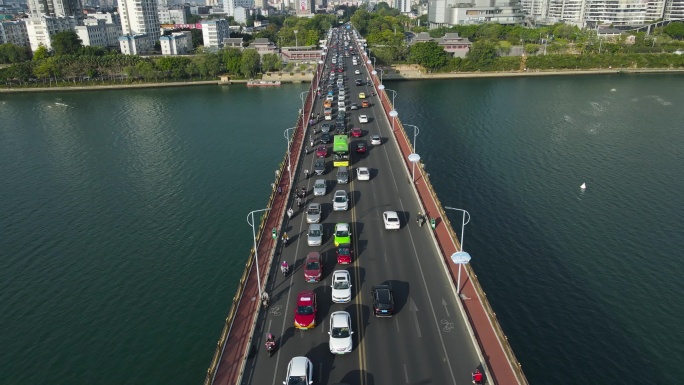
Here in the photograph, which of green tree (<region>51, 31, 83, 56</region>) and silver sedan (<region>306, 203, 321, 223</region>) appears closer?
silver sedan (<region>306, 203, 321, 223</region>)

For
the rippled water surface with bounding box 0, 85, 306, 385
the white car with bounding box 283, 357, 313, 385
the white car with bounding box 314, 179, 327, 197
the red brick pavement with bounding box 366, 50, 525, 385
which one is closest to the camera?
the white car with bounding box 283, 357, 313, 385

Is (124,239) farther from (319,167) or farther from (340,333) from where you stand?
(340,333)

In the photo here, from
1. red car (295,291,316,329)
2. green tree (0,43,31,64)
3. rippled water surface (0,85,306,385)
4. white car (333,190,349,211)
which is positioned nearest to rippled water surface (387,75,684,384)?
white car (333,190,349,211)

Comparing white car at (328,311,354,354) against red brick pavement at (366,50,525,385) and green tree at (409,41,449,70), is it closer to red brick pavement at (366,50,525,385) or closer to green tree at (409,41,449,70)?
red brick pavement at (366,50,525,385)

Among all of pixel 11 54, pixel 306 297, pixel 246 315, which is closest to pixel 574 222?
pixel 306 297

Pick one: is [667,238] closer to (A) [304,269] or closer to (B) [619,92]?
(A) [304,269]
